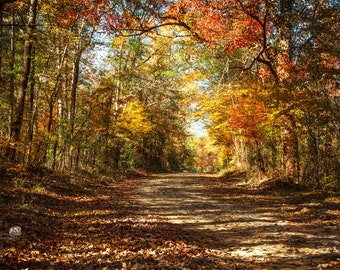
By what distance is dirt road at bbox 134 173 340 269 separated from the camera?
5.55 meters

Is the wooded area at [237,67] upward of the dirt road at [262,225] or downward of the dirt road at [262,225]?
upward

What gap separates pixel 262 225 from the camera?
829cm

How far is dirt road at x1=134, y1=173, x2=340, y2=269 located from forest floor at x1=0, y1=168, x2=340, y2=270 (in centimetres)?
2

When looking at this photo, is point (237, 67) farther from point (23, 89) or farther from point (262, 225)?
point (23, 89)

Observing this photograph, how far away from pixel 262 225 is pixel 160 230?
2.77m

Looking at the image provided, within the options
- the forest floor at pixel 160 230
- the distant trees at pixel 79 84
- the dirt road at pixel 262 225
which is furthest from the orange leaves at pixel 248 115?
the distant trees at pixel 79 84

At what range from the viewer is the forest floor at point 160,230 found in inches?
207

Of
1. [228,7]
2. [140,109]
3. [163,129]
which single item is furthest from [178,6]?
[163,129]

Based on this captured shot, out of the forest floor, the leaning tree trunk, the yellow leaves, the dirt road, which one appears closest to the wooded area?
the leaning tree trunk

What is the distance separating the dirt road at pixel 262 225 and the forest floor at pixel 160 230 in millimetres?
19

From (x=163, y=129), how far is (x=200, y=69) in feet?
48.4

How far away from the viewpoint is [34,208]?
8.45m

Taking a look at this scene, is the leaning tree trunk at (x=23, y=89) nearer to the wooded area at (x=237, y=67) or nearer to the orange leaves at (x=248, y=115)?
the wooded area at (x=237, y=67)

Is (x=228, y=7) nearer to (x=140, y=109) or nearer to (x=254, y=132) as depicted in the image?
(x=254, y=132)
